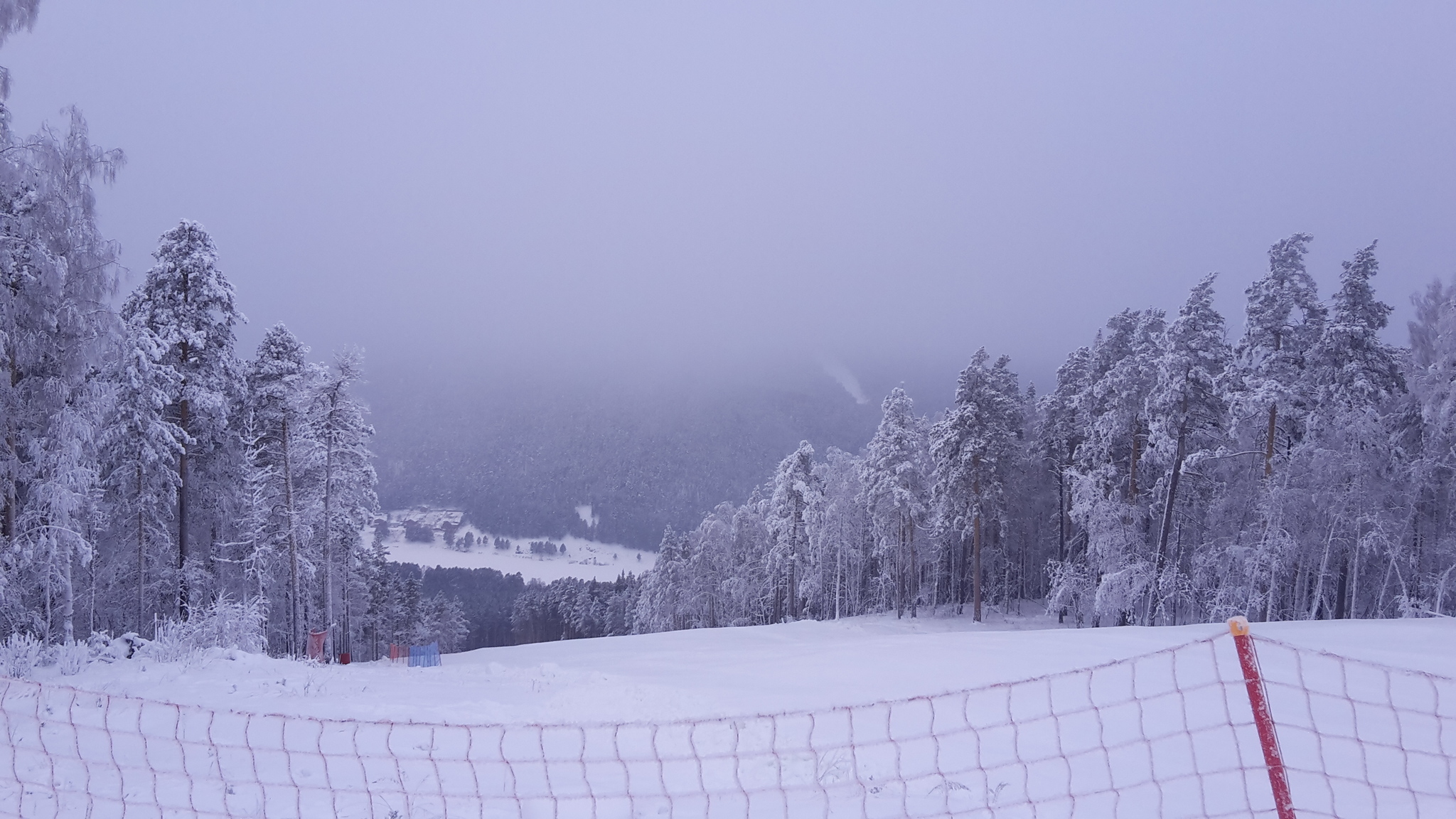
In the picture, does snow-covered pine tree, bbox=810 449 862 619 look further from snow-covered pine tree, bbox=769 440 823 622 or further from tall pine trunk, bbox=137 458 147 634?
tall pine trunk, bbox=137 458 147 634

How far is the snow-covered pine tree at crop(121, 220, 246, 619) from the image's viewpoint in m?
20.5

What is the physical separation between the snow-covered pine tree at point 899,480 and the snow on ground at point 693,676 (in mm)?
17056

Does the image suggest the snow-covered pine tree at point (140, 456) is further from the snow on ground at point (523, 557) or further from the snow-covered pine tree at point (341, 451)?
the snow on ground at point (523, 557)

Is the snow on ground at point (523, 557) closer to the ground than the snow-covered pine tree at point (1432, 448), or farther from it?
closer to the ground

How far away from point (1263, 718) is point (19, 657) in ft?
50.7

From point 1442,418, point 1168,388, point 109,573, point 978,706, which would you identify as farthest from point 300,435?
point 1442,418

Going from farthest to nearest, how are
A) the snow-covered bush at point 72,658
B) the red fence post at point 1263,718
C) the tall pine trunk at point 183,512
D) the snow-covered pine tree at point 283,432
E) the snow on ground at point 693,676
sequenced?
the snow-covered pine tree at point 283,432
the tall pine trunk at point 183,512
the snow-covered bush at point 72,658
the snow on ground at point 693,676
the red fence post at point 1263,718

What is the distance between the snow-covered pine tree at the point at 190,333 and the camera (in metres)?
20.5

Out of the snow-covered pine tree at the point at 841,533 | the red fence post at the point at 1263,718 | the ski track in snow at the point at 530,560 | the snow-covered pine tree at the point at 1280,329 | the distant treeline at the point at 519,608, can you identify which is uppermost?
the snow-covered pine tree at the point at 1280,329

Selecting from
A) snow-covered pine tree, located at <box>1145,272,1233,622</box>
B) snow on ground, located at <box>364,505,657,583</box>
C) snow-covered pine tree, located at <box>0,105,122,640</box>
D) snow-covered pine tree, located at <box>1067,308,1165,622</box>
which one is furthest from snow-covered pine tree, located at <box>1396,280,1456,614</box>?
snow on ground, located at <box>364,505,657,583</box>

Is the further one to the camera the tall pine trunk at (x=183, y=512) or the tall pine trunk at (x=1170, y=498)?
the tall pine trunk at (x=1170, y=498)

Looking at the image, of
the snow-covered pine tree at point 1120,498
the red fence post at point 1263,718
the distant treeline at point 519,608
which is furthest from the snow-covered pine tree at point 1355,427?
the distant treeline at point 519,608

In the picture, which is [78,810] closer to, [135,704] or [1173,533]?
[135,704]

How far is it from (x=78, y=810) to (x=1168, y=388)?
1114 inches
